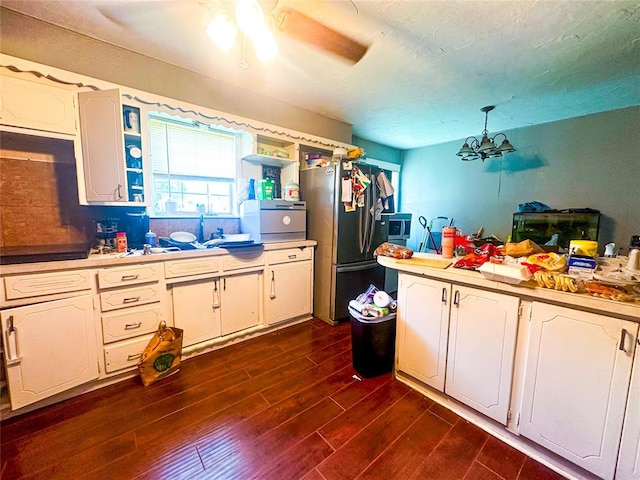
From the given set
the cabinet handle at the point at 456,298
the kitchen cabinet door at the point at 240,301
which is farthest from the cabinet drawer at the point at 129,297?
the cabinet handle at the point at 456,298

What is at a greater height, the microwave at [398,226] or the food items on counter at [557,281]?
the microwave at [398,226]

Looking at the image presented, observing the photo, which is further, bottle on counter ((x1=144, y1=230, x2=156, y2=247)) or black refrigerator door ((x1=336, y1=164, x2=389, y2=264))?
black refrigerator door ((x1=336, y1=164, x2=389, y2=264))

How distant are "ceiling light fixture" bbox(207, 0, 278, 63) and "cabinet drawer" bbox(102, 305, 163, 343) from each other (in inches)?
71.2

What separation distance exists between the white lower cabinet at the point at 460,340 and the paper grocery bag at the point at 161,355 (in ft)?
5.45

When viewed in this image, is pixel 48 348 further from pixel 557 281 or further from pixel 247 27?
pixel 557 281

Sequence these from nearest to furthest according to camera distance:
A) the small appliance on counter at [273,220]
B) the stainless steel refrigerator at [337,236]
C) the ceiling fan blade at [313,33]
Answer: the ceiling fan blade at [313,33] → the small appliance on counter at [273,220] → the stainless steel refrigerator at [337,236]

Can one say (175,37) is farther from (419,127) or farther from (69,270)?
(419,127)

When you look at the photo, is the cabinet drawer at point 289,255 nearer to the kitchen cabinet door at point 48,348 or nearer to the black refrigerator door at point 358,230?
the black refrigerator door at point 358,230

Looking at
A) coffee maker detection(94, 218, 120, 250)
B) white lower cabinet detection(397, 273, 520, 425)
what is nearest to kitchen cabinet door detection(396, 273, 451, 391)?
white lower cabinet detection(397, 273, 520, 425)

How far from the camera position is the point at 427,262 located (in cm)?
166

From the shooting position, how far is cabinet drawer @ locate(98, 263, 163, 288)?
1.66 m

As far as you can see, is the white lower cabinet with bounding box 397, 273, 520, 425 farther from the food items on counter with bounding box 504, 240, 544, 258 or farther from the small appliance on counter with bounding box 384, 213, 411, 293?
the small appliance on counter with bounding box 384, 213, 411, 293

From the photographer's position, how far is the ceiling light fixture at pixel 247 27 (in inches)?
44.3

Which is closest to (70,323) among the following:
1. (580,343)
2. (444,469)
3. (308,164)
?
(444,469)
